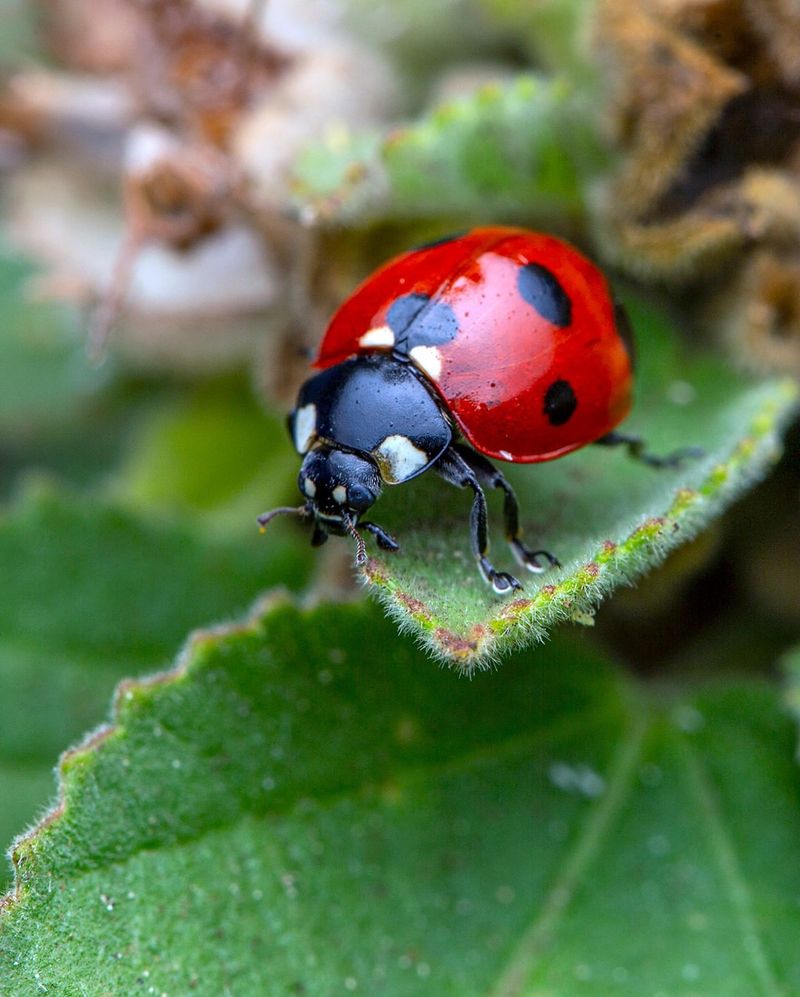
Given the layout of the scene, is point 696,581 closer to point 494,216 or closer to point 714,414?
point 714,414

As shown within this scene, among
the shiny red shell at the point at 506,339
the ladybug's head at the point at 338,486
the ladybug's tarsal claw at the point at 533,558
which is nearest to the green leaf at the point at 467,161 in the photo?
the shiny red shell at the point at 506,339

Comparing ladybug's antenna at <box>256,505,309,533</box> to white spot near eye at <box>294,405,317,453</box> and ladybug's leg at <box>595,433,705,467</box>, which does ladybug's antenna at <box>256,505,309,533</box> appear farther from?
ladybug's leg at <box>595,433,705,467</box>

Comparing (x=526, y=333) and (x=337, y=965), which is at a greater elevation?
(x=526, y=333)

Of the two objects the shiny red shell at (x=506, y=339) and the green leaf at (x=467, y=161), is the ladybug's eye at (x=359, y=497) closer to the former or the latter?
the shiny red shell at (x=506, y=339)

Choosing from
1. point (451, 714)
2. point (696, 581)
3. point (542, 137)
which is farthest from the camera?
point (696, 581)

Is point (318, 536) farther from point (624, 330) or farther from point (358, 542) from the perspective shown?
point (624, 330)

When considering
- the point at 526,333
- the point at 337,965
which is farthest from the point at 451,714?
the point at 526,333
